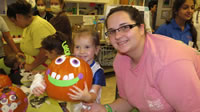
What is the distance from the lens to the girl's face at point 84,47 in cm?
144

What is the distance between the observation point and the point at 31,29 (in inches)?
78.1

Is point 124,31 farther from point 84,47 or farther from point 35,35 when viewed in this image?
point 35,35

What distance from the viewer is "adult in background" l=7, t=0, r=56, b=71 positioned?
1.96 metres

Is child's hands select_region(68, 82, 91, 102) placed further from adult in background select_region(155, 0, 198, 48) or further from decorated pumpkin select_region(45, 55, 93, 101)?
adult in background select_region(155, 0, 198, 48)

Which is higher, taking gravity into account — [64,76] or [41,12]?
[41,12]

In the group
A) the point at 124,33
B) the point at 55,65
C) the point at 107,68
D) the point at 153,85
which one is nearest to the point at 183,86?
the point at 153,85

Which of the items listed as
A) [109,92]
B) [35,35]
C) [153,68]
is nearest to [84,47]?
[153,68]

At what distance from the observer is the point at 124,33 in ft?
3.42

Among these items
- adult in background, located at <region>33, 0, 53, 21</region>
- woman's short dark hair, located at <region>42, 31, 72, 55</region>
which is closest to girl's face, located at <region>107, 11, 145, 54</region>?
woman's short dark hair, located at <region>42, 31, 72, 55</region>

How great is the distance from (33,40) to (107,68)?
9.54 feet

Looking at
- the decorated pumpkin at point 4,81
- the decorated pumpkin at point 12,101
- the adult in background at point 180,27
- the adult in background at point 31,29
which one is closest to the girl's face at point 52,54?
the adult in background at point 31,29

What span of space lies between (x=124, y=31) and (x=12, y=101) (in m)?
1.03

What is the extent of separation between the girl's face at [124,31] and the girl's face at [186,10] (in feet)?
4.64

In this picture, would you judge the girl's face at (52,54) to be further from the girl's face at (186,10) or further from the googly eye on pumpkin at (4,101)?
the girl's face at (186,10)
